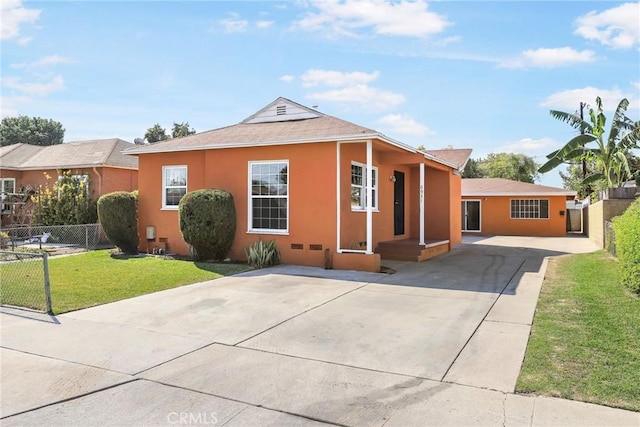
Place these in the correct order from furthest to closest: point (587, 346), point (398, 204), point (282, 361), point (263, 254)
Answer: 1. point (398, 204)
2. point (263, 254)
3. point (587, 346)
4. point (282, 361)

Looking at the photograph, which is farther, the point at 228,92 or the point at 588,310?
→ the point at 228,92

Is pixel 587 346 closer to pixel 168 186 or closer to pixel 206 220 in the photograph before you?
pixel 206 220

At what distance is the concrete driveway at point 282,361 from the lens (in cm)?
355

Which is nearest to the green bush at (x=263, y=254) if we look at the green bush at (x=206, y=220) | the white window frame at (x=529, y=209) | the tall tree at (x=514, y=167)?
the green bush at (x=206, y=220)

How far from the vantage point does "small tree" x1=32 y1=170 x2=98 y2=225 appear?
1841cm

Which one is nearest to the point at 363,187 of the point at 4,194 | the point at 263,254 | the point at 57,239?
the point at 263,254

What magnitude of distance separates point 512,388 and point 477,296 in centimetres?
424

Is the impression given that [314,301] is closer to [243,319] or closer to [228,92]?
[243,319]

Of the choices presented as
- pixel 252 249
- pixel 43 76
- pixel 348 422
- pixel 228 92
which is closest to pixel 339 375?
pixel 348 422

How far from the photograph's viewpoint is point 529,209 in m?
26.2

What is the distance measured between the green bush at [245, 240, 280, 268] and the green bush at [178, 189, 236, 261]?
95 cm

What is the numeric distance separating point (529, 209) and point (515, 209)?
77cm

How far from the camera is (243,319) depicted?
6.46 meters

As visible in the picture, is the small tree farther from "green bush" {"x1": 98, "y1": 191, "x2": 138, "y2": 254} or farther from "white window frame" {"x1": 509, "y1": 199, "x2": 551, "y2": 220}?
"white window frame" {"x1": 509, "y1": 199, "x2": 551, "y2": 220}
